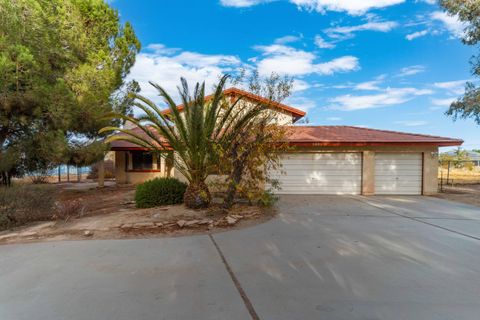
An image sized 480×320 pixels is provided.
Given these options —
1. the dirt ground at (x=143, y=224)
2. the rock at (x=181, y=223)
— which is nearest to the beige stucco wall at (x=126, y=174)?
the dirt ground at (x=143, y=224)

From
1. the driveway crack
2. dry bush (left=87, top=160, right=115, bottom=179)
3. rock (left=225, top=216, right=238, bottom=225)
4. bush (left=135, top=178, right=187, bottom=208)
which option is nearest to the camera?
the driveway crack

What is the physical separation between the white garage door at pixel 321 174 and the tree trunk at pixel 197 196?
5228 mm

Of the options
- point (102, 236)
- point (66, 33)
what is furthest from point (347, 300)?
point (66, 33)

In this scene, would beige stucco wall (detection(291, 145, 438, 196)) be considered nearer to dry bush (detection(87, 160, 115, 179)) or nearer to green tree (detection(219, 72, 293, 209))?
green tree (detection(219, 72, 293, 209))

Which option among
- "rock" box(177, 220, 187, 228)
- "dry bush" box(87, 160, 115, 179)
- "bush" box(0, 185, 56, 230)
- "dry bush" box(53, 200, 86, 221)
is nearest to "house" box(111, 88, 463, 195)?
"rock" box(177, 220, 187, 228)

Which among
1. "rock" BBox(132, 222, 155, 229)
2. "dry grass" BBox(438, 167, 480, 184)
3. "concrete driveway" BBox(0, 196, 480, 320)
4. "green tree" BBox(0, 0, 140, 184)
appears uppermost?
"green tree" BBox(0, 0, 140, 184)

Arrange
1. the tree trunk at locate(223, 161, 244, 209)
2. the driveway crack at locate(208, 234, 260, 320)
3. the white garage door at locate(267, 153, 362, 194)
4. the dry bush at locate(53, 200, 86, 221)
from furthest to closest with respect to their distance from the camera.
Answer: the white garage door at locate(267, 153, 362, 194) → the tree trunk at locate(223, 161, 244, 209) → the dry bush at locate(53, 200, 86, 221) → the driveway crack at locate(208, 234, 260, 320)

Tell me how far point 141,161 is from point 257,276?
49.4 feet

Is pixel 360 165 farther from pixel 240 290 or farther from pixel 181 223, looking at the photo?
pixel 240 290

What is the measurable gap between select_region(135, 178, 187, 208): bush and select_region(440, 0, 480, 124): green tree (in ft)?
49.1

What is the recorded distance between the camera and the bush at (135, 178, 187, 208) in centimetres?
845

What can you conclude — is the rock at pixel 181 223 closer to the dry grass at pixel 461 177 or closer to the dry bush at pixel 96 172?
the dry grass at pixel 461 177

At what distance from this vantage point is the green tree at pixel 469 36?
1299 cm

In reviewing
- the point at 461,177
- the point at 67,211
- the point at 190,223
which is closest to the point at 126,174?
the point at 67,211
